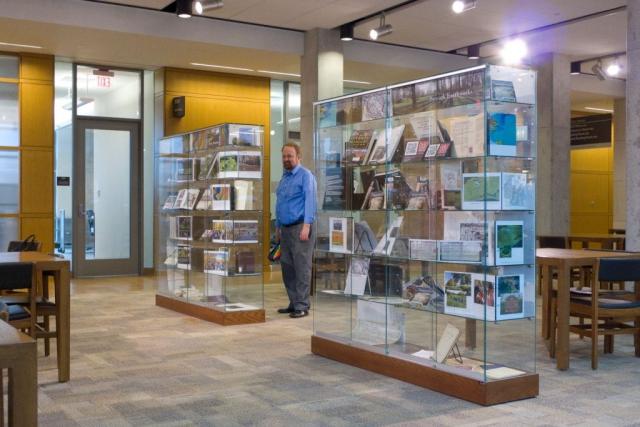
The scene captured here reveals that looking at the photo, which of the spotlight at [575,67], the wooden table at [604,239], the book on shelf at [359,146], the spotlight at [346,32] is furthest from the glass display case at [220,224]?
the spotlight at [575,67]

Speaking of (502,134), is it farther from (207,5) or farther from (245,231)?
(207,5)

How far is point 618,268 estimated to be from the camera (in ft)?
16.9

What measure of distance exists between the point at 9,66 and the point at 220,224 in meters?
5.57

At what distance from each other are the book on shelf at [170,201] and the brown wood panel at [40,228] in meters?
3.43

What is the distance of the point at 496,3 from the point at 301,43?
9.35 ft

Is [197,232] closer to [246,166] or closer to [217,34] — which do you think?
A: [246,166]

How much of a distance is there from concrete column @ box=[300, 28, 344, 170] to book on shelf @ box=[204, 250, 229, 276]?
3.10 meters

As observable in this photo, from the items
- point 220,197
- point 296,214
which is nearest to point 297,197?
point 296,214

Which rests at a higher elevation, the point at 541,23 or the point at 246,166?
the point at 541,23

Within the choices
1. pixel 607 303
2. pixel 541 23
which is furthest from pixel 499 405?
pixel 541 23

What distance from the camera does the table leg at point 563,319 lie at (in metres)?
5.12

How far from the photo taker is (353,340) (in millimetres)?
5293

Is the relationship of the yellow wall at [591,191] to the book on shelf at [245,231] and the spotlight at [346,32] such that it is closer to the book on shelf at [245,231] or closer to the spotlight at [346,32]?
the spotlight at [346,32]

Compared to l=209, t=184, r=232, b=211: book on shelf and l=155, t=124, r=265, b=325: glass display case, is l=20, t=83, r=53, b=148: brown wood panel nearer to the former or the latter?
l=155, t=124, r=265, b=325: glass display case
